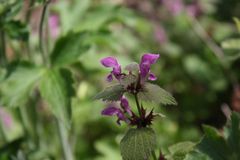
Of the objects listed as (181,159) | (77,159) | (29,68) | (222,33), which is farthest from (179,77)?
(181,159)

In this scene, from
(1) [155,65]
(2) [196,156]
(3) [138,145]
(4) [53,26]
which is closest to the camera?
(3) [138,145]

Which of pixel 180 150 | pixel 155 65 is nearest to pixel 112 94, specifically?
pixel 180 150

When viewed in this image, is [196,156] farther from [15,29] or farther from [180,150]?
[15,29]

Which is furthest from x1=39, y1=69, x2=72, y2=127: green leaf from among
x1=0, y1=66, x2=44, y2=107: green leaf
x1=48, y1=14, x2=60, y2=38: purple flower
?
x1=48, y1=14, x2=60, y2=38: purple flower

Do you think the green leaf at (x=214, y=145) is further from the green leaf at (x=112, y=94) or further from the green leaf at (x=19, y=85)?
the green leaf at (x=19, y=85)

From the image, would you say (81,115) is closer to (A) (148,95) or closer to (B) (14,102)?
(B) (14,102)

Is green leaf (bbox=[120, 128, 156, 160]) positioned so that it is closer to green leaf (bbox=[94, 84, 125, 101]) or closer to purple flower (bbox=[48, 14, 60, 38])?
green leaf (bbox=[94, 84, 125, 101])
